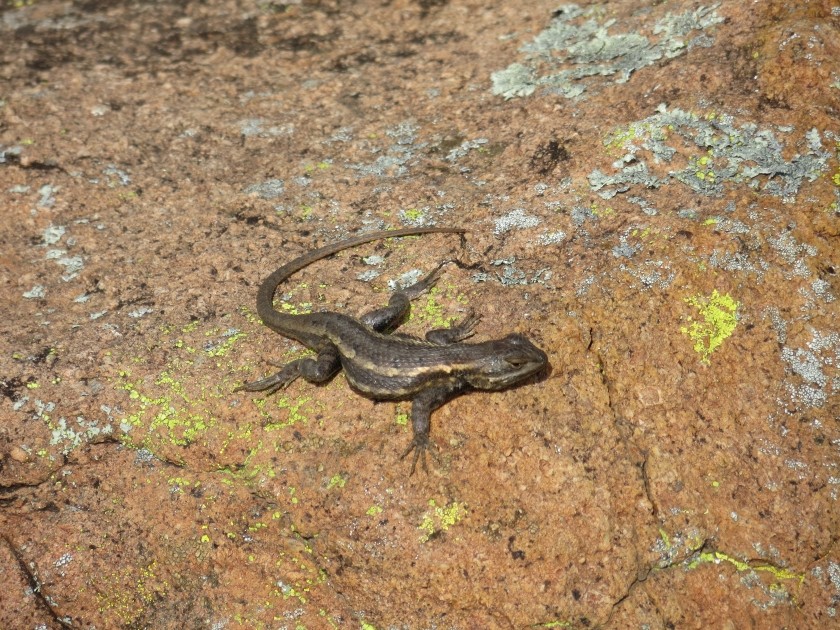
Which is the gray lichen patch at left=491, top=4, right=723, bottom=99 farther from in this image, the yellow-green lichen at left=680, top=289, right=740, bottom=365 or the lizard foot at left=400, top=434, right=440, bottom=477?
the lizard foot at left=400, top=434, right=440, bottom=477

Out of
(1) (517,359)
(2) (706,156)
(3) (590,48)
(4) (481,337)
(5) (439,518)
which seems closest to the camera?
(5) (439,518)

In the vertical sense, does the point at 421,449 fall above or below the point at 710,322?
below

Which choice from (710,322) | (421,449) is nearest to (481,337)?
(421,449)

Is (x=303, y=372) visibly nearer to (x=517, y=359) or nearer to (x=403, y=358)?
(x=403, y=358)

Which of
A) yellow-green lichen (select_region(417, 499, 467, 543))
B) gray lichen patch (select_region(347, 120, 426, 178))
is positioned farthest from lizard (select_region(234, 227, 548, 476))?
gray lichen patch (select_region(347, 120, 426, 178))

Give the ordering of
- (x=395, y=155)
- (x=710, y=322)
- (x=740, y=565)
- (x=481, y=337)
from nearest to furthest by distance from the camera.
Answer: (x=740, y=565)
(x=710, y=322)
(x=481, y=337)
(x=395, y=155)

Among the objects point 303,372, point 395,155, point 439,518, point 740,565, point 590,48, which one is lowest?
point 740,565

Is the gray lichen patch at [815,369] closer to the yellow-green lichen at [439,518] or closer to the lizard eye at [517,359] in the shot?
the lizard eye at [517,359]
